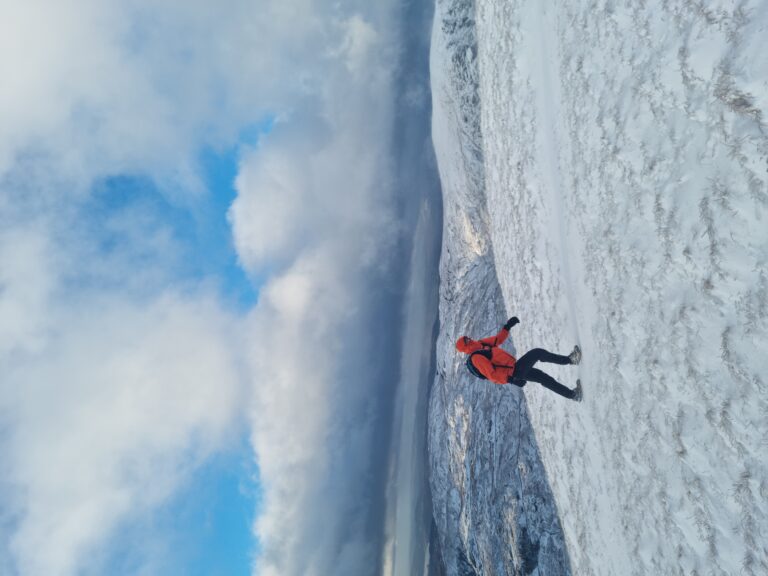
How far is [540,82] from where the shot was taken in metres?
8.34

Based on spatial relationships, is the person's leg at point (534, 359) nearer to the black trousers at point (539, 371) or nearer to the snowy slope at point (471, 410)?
the black trousers at point (539, 371)

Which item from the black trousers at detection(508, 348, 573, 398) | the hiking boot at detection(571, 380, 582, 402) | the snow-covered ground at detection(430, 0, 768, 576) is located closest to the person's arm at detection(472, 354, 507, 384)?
the black trousers at detection(508, 348, 573, 398)

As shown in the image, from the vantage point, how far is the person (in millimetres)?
7203

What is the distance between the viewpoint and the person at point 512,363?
7.20m

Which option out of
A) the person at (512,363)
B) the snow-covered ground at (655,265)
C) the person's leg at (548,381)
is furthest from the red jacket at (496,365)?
the snow-covered ground at (655,265)

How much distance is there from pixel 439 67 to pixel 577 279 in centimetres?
1403

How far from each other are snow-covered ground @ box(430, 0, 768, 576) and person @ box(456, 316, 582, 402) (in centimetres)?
37

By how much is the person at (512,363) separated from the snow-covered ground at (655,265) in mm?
372

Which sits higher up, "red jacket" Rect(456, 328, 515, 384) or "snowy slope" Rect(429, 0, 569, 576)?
"snowy slope" Rect(429, 0, 569, 576)

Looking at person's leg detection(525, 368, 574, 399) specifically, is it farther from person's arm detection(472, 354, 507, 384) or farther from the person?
person's arm detection(472, 354, 507, 384)

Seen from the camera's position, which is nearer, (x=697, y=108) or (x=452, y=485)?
(x=697, y=108)

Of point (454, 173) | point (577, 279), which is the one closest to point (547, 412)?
point (577, 279)

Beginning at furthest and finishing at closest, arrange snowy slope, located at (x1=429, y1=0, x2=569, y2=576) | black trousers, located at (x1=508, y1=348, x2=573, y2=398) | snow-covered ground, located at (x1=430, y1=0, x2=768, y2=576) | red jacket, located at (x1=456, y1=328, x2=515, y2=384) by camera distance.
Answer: snowy slope, located at (x1=429, y1=0, x2=569, y2=576), red jacket, located at (x1=456, y1=328, x2=515, y2=384), black trousers, located at (x1=508, y1=348, x2=573, y2=398), snow-covered ground, located at (x1=430, y1=0, x2=768, y2=576)

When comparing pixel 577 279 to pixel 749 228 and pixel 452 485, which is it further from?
pixel 452 485
